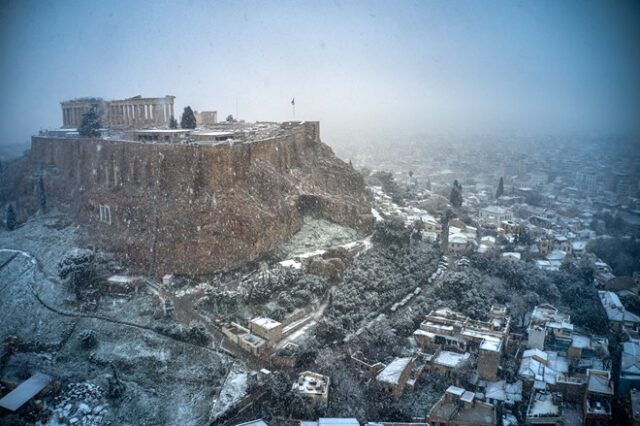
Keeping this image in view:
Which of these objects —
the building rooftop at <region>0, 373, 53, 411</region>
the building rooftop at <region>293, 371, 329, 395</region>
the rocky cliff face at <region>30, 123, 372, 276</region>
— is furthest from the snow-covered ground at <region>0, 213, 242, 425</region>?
the rocky cliff face at <region>30, 123, 372, 276</region>

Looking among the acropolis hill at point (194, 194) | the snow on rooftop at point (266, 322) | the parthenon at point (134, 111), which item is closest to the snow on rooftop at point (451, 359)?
the snow on rooftop at point (266, 322)

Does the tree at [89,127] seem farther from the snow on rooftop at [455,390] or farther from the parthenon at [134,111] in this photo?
the snow on rooftop at [455,390]

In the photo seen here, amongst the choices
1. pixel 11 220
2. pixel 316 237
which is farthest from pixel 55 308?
pixel 316 237

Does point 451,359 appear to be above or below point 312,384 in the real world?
below

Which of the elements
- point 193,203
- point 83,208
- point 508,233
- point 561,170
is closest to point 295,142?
point 193,203

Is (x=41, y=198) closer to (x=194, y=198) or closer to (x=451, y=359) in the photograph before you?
(x=194, y=198)

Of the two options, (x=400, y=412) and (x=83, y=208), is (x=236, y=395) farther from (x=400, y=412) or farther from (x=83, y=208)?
(x=83, y=208)

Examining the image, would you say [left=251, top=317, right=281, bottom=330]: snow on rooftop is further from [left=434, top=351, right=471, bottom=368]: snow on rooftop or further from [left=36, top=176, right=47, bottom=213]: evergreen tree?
[left=36, top=176, right=47, bottom=213]: evergreen tree
